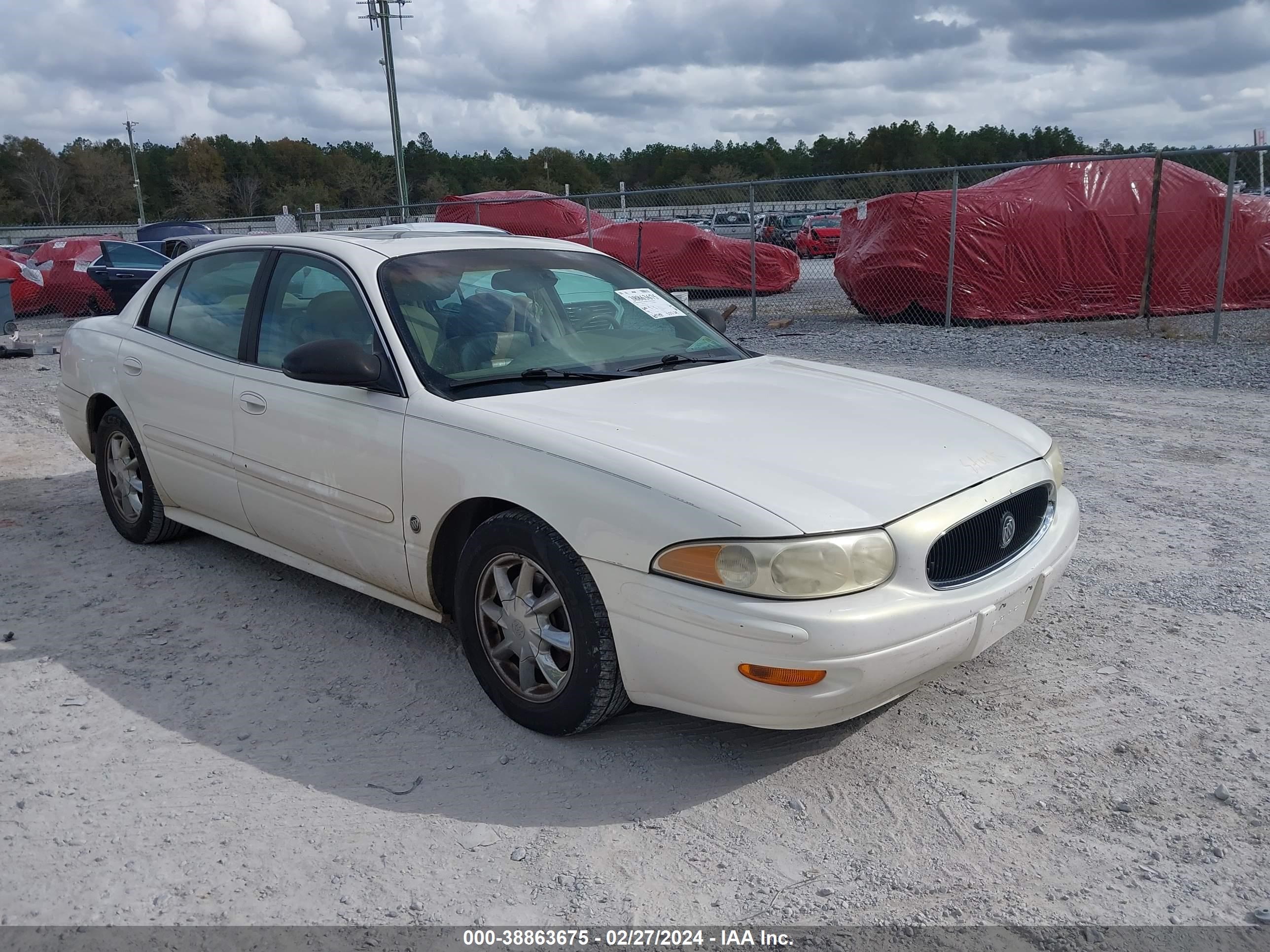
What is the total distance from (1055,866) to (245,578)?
12.1 feet

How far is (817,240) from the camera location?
29266mm

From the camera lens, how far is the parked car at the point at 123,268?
1588 cm

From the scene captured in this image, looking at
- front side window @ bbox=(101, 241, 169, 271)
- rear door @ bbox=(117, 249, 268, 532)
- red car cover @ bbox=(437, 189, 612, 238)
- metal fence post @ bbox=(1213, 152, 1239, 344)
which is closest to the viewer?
rear door @ bbox=(117, 249, 268, 532)

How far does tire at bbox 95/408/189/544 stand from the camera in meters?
5.21

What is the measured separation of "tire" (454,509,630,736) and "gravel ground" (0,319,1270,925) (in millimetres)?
150

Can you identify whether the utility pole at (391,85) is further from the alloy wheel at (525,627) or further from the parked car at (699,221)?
the alloy wheel at (525,627)

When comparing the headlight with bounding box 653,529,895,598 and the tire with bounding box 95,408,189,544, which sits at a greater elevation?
the headlight with bounding box 653,529,895,598

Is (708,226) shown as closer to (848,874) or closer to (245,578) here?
(245,578)

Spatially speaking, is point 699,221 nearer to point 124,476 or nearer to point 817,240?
point 817,240

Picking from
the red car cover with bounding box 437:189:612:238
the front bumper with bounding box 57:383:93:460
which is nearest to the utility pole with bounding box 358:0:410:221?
the red car cover with bounding box 437:189:612:238

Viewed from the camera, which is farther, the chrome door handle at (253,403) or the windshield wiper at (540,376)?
the chrome door handle at (253,403)

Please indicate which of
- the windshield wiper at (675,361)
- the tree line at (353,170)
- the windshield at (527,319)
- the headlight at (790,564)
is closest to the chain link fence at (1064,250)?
the windshield at (527,319)

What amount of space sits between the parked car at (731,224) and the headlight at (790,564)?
20791 millimetres

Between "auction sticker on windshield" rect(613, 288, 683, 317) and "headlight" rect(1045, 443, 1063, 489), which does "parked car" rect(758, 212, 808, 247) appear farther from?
"headlight" rect(1045, 443, 1063, 489)
